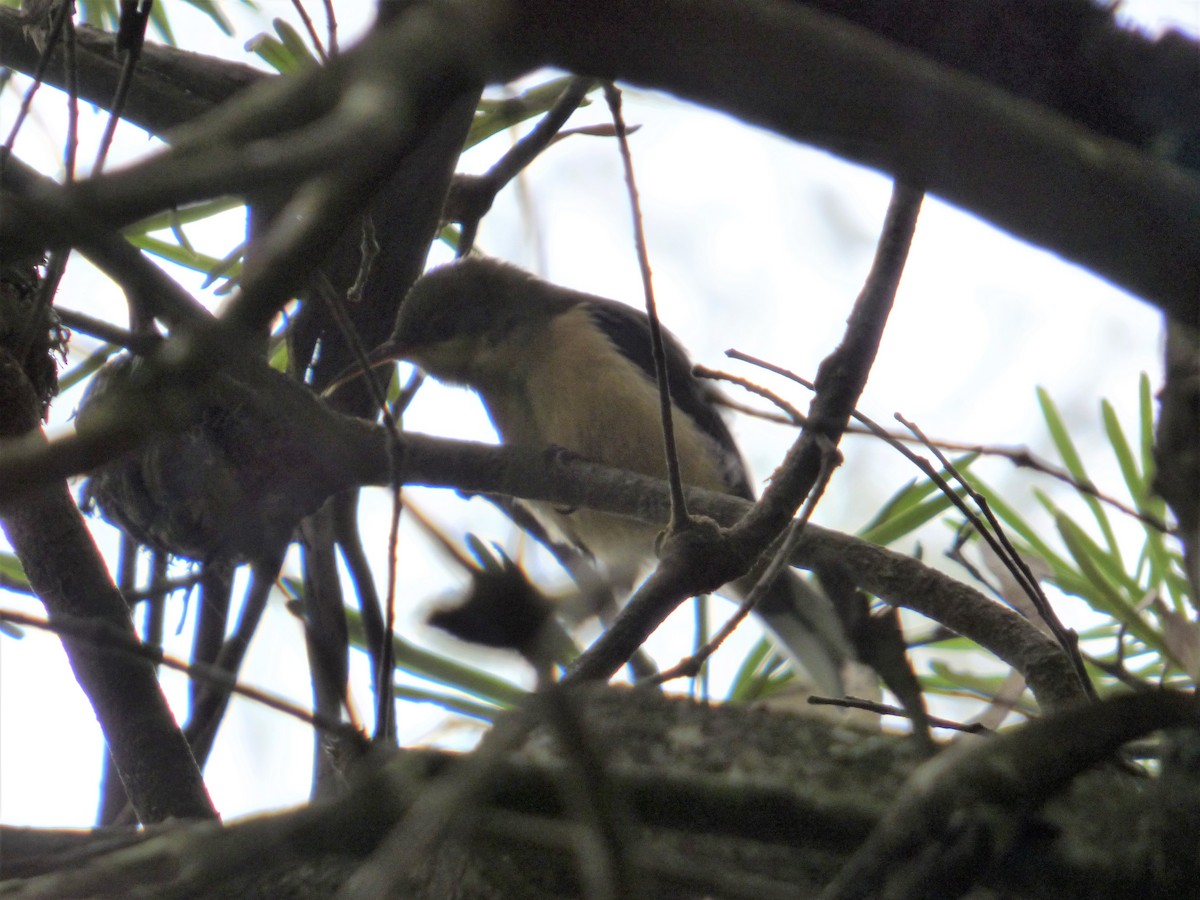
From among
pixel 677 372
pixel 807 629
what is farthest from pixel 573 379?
pixel 807 629

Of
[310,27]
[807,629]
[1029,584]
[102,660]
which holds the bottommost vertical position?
[1029,584]

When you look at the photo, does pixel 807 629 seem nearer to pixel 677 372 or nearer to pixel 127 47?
pixel 677 372

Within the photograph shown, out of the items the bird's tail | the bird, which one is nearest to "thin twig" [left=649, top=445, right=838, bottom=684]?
the bird's tail

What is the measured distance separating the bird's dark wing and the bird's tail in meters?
0.66

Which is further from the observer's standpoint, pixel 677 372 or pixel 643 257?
pixel 677 372

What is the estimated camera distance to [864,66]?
136cm

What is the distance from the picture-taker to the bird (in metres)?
4.19

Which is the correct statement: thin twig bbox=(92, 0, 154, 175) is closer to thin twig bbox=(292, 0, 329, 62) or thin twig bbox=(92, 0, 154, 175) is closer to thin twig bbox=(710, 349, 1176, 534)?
thin twig bbox=(292, 0, 329, 62)

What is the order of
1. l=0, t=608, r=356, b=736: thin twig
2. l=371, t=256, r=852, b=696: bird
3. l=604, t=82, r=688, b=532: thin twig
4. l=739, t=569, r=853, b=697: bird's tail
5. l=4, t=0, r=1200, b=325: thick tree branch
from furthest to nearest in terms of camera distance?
l=371, t=256, r=852, b=696: bird < l=739, t=569, r=853, b=697: bird's tail < l=604, t=82, r=688, b=532: thin twig < l=4, t=0, r=1200, b=325: thick tree branch < l=0, t=608, r=356, b=736: thin twig

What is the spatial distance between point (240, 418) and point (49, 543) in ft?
2.01

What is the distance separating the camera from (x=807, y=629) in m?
3.81

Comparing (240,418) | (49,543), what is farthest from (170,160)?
(240,418)

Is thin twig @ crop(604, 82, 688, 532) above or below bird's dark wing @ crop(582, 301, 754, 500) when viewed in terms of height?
below

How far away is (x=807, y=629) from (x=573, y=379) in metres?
1.24
